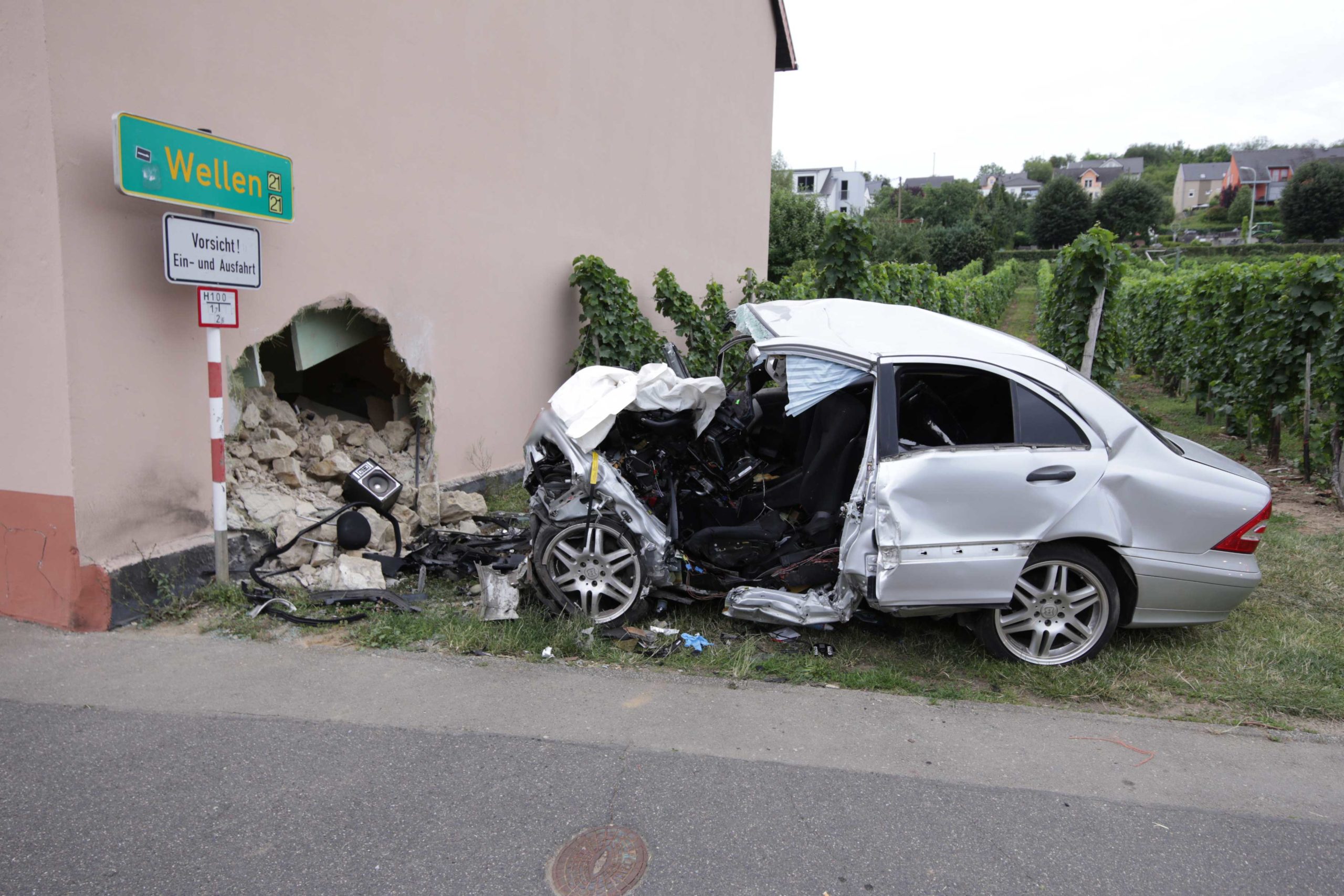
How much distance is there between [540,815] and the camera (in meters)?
3.29

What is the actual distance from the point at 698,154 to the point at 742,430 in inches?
387

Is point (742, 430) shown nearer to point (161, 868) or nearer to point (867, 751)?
point (867, 751)

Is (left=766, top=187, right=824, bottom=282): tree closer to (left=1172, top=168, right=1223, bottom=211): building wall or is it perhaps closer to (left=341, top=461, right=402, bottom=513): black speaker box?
(left=341, top=461, right=402, bottom=513): black speaker box

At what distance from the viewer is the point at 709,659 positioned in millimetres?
4883

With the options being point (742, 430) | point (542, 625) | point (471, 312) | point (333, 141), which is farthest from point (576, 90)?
point (542, 625)

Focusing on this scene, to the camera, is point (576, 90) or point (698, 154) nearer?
point (576, 90)

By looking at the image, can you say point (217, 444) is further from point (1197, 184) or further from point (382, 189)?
point (1197, 184)

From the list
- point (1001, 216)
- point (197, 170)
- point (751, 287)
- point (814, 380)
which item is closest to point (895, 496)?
point (814, 380)

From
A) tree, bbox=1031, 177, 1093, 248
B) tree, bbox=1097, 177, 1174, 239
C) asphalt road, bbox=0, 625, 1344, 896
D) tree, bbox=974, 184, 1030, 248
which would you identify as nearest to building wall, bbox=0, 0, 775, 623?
asphalt road, bbox=0, 625, 1344, 896

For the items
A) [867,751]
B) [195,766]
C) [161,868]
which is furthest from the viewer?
[867,751]

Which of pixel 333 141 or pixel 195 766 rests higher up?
pixel 333 141

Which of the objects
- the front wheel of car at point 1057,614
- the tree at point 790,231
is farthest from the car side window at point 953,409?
the tree at point 790,231

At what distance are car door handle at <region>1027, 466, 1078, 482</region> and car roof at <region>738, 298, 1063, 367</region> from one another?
2.42 feet

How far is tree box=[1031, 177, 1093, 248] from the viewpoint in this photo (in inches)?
3238
